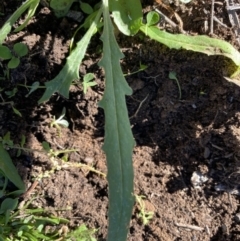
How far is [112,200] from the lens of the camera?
5.47 feet

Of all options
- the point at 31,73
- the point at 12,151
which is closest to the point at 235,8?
the point at 31,73

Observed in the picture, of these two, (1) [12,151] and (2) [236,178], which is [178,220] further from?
(1) [12,151]

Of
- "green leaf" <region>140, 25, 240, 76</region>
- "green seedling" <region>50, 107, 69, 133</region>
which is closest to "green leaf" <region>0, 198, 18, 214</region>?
"green seedling" <region>50, 107, 69, 133</region>

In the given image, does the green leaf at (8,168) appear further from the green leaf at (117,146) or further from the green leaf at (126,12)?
the green leaf at (126,12)

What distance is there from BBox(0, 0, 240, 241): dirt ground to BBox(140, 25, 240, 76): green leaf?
0.23 ft

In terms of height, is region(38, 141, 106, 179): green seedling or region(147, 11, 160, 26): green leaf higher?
region(147, 11, 160, 26): green leaf

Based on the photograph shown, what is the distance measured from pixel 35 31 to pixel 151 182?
2.59 feet

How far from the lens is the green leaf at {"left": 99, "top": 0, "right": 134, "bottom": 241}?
1659 millimetres

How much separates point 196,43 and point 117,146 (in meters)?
0.55

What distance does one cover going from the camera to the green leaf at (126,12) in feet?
6.21

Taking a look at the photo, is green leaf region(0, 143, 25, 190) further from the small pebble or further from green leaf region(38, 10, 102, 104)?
the small pebble

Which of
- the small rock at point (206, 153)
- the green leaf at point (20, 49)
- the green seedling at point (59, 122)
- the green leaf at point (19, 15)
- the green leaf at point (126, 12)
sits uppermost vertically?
the green leaf at point (19, 15)

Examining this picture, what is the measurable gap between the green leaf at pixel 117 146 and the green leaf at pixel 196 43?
0.68 feet

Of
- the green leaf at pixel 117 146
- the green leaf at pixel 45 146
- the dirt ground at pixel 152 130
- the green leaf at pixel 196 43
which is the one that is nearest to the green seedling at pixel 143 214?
the dirt ground at pixel 152 130
